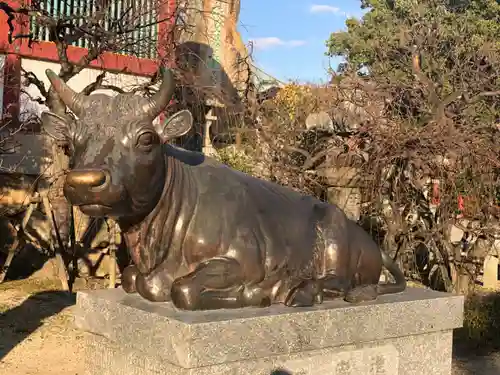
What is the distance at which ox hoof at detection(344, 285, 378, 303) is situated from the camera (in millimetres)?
3408

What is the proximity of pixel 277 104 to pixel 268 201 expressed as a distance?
20.9ft

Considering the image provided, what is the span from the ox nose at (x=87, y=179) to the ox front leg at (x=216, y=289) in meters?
0.64

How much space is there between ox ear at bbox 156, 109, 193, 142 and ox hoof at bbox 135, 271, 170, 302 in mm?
680

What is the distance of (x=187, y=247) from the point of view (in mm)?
3096

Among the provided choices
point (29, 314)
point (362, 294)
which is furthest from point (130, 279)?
point (29, 314)

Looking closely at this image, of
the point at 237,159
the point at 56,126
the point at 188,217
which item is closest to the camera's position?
the point at 56,126

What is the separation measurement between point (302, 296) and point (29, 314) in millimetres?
5174

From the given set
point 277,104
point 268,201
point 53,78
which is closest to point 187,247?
point 268,201

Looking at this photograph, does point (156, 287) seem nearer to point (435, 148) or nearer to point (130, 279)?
point (130, 279)

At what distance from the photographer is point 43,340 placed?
6738 millimetres

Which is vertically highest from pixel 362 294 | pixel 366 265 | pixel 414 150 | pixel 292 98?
pixel 292 98

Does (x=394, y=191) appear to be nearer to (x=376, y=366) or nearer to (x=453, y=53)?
(x=453, y=53)

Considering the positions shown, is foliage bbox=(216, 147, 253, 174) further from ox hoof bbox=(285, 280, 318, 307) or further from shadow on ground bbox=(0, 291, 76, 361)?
ox hoof bbox=(285, 280, 318, 307)

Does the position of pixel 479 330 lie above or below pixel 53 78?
below
